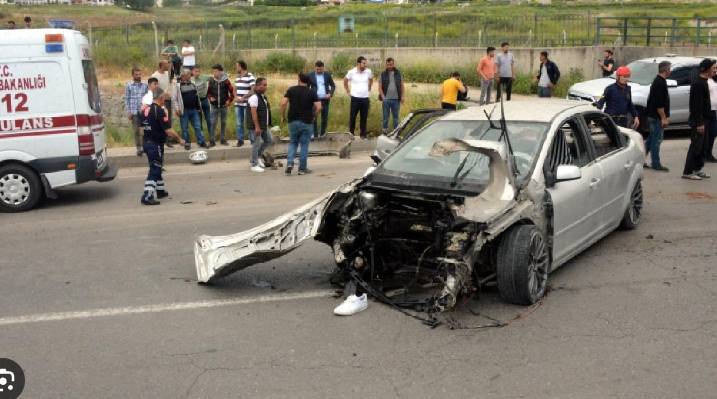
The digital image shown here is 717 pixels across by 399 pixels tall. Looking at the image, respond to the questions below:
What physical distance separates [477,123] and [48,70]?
609 centimetres

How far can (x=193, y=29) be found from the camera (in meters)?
34.4

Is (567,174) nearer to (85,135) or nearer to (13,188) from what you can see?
(85,135)

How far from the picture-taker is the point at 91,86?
35.3 ft

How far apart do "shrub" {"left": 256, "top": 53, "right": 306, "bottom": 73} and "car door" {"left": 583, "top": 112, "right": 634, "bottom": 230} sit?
76.3ft

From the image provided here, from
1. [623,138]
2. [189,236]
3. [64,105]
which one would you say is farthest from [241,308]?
[64,105]

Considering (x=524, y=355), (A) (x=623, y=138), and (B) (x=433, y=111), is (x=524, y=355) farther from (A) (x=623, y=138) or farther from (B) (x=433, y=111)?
(B) (x=433, y=111)

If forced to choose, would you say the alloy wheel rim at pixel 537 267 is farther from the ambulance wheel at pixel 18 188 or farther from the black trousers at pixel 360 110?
the black trousers at pixel 360 110

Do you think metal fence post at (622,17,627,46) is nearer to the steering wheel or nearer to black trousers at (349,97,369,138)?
black trousers at (349,97,369,138)

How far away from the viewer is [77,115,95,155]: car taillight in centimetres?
1041

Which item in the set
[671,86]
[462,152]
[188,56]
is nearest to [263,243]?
[462,152]

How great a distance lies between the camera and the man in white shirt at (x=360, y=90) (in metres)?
15.8

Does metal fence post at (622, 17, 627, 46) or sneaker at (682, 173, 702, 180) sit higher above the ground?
metal fence post at (622, 17, 627, 46)

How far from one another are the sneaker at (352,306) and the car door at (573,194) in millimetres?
1728

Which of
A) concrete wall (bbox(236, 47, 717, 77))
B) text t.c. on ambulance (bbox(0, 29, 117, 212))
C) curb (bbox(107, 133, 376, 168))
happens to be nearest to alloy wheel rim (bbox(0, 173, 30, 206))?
text t.c. on ambulance (bbox(0, 29, 117, 212))
